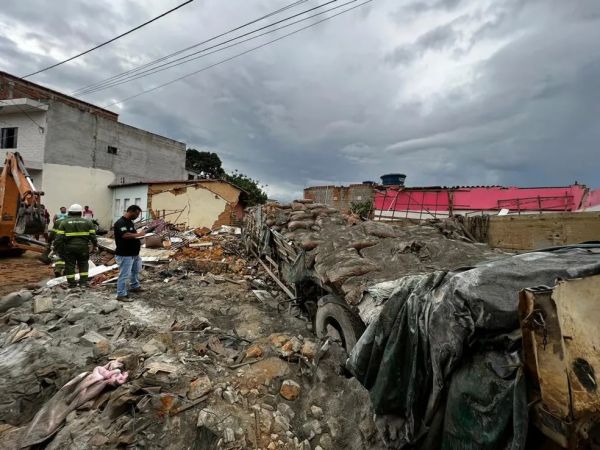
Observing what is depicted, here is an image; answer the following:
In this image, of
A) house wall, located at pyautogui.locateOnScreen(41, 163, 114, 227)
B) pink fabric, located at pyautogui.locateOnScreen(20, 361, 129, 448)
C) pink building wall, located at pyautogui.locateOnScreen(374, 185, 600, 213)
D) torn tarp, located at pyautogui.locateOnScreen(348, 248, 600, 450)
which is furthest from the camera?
house wall, located at pyautogui.locateOnScreen(41, 163, 114, 227)

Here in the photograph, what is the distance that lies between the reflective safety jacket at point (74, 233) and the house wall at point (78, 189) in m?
13.1

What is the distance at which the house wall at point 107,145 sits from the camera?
1695cm

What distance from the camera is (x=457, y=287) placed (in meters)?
1.62

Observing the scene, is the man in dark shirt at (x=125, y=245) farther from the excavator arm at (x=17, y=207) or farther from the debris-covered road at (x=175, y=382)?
the excavator arm at (x=17, y=207)

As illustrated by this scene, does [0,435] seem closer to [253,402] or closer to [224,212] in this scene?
[253,402]

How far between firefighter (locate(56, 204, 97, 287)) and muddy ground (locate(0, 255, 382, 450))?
1315 mm

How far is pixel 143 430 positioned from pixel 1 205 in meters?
8.68

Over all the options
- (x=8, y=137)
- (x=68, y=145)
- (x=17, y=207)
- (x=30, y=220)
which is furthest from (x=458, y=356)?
(x=8, y=137)

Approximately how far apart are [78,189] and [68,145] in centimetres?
238

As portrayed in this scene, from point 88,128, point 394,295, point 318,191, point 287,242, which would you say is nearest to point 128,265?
point 287,242

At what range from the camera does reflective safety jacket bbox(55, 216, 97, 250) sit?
609 centimetres

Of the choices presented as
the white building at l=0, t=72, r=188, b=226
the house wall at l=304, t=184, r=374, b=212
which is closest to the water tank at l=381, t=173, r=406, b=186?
the house wall at l=304, t=184, r=374, b=212

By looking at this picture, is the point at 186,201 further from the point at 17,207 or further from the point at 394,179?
the point at 394,179

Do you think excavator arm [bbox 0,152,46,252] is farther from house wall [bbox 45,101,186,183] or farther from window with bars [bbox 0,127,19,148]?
window with bars [bbox 0,127,19,148]
